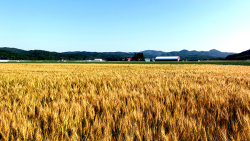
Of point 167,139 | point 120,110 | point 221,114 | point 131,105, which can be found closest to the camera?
point 167,139

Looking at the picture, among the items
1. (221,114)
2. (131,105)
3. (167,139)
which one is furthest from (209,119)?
(131,105)

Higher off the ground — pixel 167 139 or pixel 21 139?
pixel 167 139

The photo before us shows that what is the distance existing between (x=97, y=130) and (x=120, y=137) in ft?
0.89

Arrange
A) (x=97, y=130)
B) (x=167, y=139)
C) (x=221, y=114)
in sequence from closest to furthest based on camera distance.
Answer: (x=167, y=139)
(x=97, y=130)
(x=221, y=114)

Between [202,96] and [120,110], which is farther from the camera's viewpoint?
[202,96]

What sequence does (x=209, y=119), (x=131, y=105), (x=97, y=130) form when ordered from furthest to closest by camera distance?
(x=131, y=105) < (x=209, y=119) < (x=97, y=130)

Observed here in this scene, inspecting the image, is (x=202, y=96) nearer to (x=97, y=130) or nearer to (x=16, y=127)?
(x=97, y=130)

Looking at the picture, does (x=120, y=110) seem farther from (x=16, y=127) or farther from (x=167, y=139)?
(x=16, y=127)

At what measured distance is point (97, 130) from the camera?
1.59 metres

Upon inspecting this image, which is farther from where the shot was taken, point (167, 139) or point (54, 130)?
point (54, 130)

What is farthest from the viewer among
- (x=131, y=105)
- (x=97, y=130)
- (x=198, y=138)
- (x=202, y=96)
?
(x=202, y=96)

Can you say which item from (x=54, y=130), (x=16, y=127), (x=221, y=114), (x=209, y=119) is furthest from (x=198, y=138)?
(x=16, y=127)

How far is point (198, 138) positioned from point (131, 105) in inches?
53.8

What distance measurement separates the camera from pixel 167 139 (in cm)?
132
